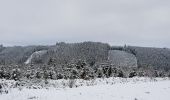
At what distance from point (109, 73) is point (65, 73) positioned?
54.0 feet

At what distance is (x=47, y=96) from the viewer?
1656cm

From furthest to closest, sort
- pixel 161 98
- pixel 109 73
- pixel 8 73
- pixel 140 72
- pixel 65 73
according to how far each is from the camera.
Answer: pixel 140 72 < pixel 109 73 < pixel 65 73 < pixel 8 73 < pixel 161 98

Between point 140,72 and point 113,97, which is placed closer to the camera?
point 113,97

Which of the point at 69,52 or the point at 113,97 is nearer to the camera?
the point at 113,97

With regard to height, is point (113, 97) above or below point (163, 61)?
above

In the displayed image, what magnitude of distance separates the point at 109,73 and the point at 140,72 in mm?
10852

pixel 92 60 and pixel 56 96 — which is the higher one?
pixel 56 96

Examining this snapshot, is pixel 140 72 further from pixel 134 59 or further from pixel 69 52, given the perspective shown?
pixel 134 59

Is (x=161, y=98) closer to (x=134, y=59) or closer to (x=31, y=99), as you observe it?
(x=31, y=99)

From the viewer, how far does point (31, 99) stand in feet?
51.8

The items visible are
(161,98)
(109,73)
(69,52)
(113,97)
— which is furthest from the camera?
(69,52)

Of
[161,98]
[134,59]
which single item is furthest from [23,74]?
[134,59]

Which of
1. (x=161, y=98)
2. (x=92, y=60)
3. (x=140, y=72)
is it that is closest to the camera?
(x=161, y=98)

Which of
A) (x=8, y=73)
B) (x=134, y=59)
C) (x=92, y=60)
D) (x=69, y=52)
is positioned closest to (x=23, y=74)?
(x=8, y=73)
